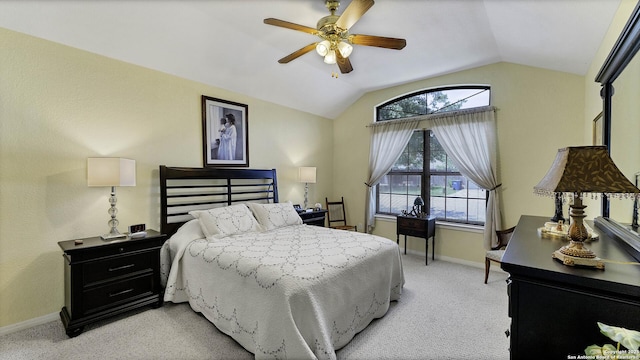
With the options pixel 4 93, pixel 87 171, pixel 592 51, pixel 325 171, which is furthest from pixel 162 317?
pixel 592 51

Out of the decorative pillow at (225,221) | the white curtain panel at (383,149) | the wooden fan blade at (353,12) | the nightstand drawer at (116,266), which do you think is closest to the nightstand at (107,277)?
the nightstand drawer at (116,266)

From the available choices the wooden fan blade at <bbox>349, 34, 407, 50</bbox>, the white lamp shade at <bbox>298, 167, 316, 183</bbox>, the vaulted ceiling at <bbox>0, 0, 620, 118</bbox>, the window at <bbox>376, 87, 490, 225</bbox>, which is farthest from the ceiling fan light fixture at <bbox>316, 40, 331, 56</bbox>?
the window at <bbox>376, 87, 490, 225</bbox>

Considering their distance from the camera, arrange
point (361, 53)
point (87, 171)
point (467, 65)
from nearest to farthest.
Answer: point (87, 171) → point (361, 53) → point (467, 65)

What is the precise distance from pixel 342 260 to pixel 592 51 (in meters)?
3.06

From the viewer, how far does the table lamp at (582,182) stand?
106 centimetres

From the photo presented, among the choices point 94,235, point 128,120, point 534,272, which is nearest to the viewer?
A: point 534,272

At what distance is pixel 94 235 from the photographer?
2.75m

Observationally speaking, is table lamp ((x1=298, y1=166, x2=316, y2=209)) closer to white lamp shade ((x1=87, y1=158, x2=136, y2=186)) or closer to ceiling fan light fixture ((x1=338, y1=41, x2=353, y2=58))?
ceiling fan light fixture ((x1=338, y1=41, x2=353, y2=58))

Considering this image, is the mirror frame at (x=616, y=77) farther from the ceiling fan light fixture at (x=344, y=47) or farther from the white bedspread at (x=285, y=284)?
the ceiling fan light fixture at (x=344, y=47)

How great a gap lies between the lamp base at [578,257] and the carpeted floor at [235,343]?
133cm

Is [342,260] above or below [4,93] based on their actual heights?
below

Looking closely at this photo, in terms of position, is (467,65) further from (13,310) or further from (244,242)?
(13,310)

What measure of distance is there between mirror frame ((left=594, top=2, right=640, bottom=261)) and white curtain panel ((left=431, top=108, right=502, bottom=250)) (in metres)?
1.80

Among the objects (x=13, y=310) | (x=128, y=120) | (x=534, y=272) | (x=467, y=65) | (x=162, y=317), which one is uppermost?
(x=467, y=65)
